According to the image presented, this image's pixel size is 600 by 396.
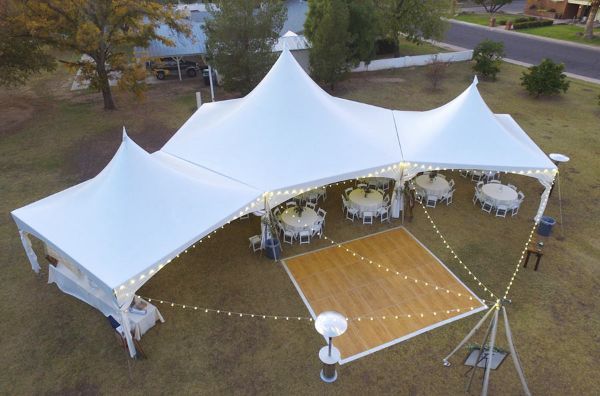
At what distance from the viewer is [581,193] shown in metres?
11.8

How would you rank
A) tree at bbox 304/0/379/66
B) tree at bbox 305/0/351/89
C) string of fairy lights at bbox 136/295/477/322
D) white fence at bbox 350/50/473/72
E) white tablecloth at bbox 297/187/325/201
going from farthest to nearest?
white fence at bbox 350/50/473/72, tree at bbox 304/0/379/66, tree at bbox 305/0/351/89, white tablecloth at bbox 297/187/325/201, string of fairy lights at bbox 136/295/477/322

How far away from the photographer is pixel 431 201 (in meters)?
11.1

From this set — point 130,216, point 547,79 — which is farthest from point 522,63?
point 130,216

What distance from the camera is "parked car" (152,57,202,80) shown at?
21781 mm

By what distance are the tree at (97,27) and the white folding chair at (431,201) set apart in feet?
41.2

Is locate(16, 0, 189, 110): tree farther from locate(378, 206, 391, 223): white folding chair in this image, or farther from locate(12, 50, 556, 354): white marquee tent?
locate(378, 206, 391, 223): white folding chair

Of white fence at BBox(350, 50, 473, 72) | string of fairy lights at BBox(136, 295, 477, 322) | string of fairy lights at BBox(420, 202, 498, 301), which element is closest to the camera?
string of fairy lights at BBox(136, 295, 477, 322)

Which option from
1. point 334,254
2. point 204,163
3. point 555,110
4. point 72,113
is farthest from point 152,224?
point 555,110

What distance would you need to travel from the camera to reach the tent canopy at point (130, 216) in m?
6.56

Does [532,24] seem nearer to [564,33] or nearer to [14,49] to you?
[564,33]

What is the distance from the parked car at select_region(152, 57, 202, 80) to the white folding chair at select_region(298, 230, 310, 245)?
1599cm

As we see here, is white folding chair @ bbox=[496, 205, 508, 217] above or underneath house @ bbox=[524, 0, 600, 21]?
underneath

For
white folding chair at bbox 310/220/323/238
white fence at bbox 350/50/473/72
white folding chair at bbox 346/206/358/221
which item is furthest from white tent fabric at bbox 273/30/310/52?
white folding chair at bbox 310/220/323/238

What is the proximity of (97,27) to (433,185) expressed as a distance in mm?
13739
